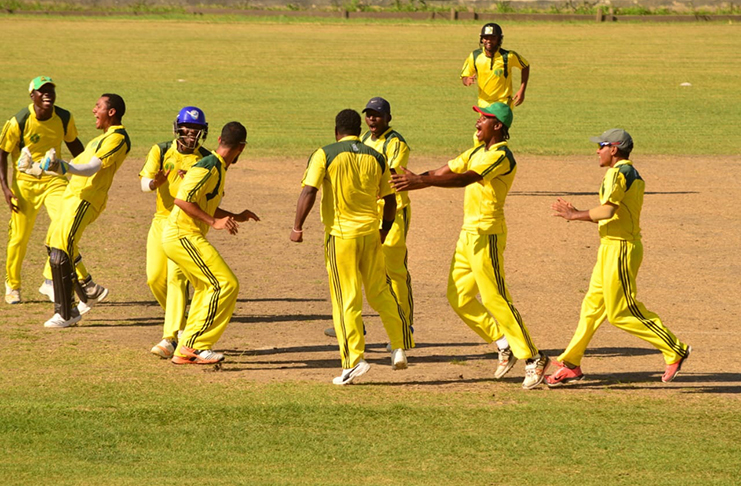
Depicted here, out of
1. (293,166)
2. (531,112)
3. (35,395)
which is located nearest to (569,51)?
(531,112)

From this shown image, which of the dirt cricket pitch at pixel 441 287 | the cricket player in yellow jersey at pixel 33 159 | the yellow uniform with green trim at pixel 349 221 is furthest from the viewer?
the cricket player in yellow jersey at pixel 33 159

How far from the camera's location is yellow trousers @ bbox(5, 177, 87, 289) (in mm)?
12281

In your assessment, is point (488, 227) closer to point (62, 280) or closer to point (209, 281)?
point (209, 281)

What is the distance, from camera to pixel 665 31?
4747 centimetres

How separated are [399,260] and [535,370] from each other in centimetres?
193

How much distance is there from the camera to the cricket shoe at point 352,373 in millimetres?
9289

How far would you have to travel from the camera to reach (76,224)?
1126 cm

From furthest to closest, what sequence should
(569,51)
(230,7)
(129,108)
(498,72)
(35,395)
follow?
1. (230,7)
2. (569,51)
3. (129,108)
4. (498,72)
5. (35,395)

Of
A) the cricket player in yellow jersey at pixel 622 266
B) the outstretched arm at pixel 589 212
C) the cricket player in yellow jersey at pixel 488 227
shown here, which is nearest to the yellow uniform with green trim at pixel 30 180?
the cricket player in yellow jersey at pixel 488 227

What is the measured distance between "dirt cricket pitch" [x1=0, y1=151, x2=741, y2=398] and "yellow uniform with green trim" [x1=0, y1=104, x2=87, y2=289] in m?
0.57

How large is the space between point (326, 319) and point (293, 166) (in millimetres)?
10133

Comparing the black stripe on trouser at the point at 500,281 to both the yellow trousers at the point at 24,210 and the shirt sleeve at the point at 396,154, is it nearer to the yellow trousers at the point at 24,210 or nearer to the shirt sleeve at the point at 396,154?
the shirt sleeve at the point at 396,154

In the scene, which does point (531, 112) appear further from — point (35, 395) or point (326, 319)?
point (35, 395)

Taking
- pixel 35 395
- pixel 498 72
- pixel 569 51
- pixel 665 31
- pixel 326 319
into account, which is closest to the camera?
pixel 35 395
